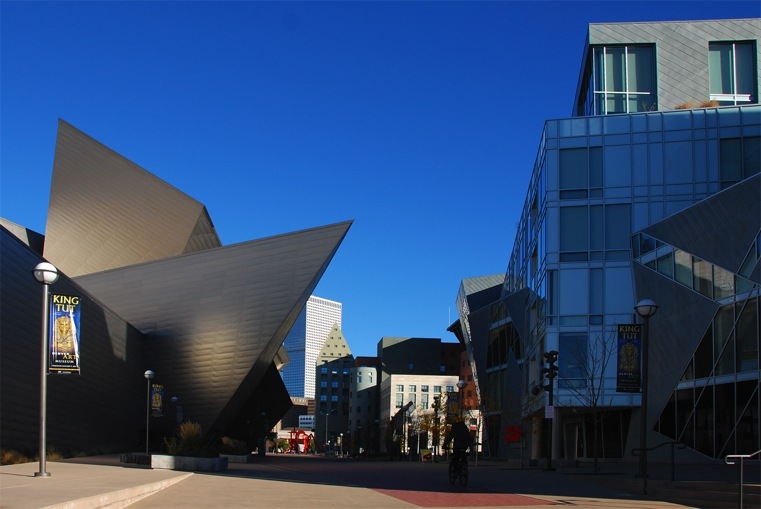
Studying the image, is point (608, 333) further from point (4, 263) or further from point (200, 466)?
point (4, 263)

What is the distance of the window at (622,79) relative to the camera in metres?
46.1

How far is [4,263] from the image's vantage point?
93.1 feet

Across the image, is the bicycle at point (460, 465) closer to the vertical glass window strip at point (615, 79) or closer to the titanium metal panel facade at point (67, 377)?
the titanium metal panel facade at point (67, 377)

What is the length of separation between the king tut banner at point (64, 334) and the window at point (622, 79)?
1281 inches

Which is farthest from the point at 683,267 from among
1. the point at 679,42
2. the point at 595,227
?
the point at 679,42

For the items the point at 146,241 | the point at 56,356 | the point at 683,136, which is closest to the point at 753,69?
the point at 683,136

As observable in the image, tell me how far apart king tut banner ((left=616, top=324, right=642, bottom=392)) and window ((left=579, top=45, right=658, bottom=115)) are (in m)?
24.2

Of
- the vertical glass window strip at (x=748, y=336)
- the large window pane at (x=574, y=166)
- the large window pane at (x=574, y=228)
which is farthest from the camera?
the large window pane at (x=574, y=166)

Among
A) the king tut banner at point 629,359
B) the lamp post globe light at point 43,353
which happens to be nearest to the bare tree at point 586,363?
the king tut banner at point 629,359

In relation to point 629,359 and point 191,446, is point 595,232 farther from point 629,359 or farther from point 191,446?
point 191,446

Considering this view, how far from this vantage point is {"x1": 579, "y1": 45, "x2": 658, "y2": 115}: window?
46.1 meters

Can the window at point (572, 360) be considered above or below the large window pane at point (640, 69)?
below

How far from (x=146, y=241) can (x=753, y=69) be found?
3586 centimetres

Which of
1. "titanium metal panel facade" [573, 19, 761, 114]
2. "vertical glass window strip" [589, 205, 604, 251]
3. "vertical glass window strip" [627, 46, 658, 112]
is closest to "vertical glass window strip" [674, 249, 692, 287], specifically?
"vertical glass window strip" [589, 205, 604, 251]
